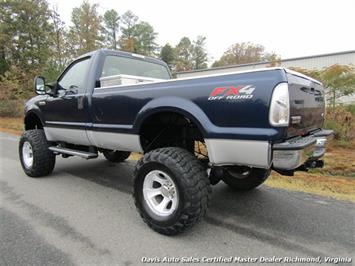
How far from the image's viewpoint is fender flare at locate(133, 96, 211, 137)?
8.86 feet

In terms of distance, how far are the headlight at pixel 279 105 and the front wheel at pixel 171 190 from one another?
0.91 metres

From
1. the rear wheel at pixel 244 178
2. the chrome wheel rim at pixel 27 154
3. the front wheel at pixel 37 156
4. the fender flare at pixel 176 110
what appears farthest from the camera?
the chrome wheel rim at pixel 27 154

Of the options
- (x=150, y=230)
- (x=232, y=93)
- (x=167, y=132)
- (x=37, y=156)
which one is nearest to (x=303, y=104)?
(x=232, y=93)

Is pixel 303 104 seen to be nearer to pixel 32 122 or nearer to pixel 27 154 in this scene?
pixel 27 154

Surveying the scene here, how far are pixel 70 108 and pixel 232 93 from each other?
2779 mm

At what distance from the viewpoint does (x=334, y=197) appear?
4.00 meters

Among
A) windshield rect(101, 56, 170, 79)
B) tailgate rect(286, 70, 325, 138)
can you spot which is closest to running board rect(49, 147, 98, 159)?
windshield rect(101, 56, 170, 79)

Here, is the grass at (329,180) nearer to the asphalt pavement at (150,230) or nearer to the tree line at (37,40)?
the asphalt pavement at (150,230)

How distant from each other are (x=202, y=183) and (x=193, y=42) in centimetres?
6463

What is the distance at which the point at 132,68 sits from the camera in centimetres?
452

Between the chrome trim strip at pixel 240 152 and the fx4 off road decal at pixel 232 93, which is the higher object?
the fx4 off road decal at pixel 232 93

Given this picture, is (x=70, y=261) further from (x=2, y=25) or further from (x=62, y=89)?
(x=2, y=25)

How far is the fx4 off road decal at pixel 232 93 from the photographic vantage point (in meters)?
2.43

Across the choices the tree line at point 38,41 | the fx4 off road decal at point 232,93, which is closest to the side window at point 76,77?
the fx4 off road decal at point 232,93
